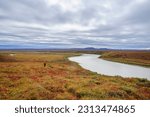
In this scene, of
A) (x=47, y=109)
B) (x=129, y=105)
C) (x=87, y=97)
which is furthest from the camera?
(x=87, y=97)

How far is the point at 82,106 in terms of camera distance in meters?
10.9

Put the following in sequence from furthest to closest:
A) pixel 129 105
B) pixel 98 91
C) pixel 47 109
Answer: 1. pixel 98 91
2. pixel 129 105
3. pixel 47 109

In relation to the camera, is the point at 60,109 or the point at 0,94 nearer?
the point at 60,109

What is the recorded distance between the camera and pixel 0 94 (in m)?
15.2

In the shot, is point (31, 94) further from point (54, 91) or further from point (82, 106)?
point (82, 106)

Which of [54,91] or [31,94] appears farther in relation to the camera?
[54,91]

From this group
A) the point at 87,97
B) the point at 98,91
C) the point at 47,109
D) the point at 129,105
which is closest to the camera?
the point at 47,109

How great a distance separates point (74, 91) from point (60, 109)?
6.73m

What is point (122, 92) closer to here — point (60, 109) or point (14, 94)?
point (60, 109)

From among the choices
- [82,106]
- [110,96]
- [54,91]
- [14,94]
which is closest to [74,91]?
[54,91]

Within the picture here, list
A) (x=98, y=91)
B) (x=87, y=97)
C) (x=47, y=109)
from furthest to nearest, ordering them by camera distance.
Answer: (x=98, y=91) < (x=87, y=97) < (x=47, y=109)

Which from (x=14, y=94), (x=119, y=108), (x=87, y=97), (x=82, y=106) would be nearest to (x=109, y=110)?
(x=119, y=108)

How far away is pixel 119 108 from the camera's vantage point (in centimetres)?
1083

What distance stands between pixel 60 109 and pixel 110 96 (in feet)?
21.7
